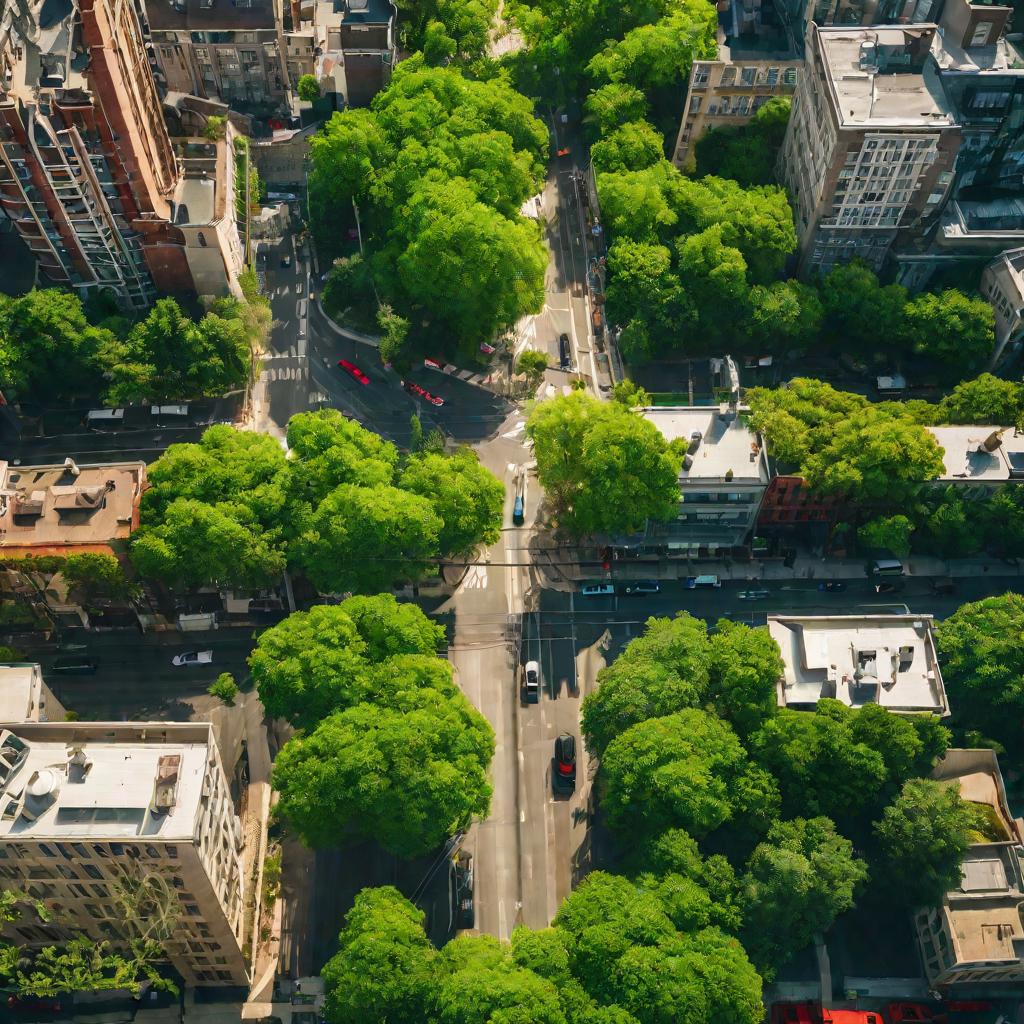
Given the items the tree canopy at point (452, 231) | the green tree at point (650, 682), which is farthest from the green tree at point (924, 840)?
the tree canopy at point (452, 231)

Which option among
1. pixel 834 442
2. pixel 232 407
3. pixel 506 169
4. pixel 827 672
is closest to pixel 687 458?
pixel 834 442

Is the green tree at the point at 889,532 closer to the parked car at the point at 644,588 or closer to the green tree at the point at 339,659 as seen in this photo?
the parked car at the point at 644,588

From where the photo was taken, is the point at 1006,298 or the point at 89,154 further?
the point at 1006,298

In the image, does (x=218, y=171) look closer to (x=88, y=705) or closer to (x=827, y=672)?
(x=88, y=705)

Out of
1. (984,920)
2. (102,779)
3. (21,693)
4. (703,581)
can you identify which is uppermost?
(703,581)

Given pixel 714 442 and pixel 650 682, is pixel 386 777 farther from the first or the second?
pixel 714 442

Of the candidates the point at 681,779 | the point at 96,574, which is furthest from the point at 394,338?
the point at 681,779
